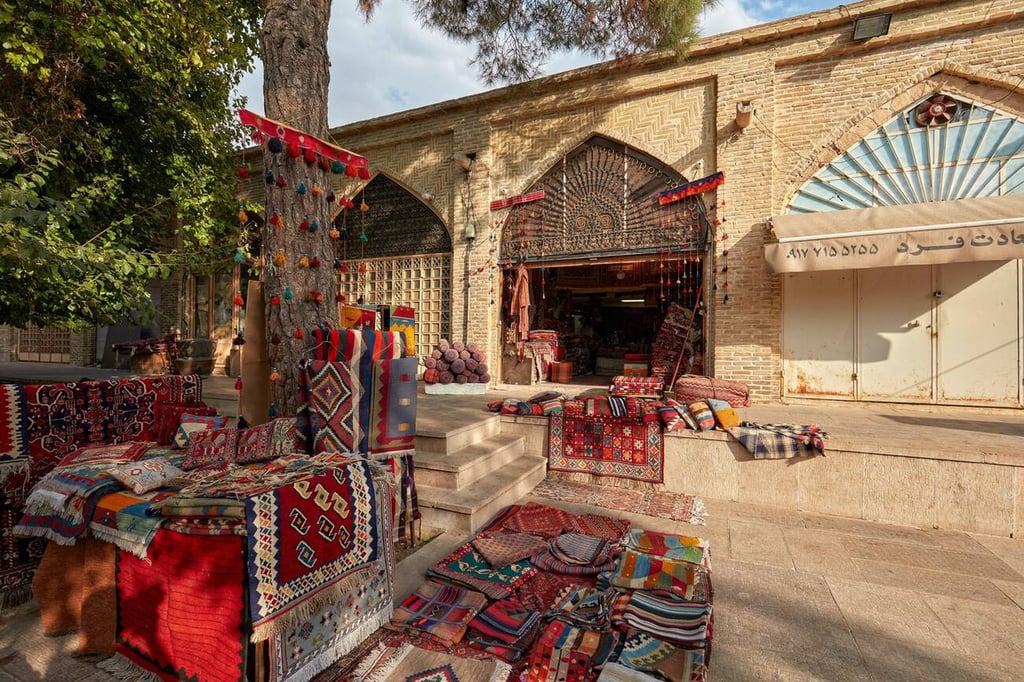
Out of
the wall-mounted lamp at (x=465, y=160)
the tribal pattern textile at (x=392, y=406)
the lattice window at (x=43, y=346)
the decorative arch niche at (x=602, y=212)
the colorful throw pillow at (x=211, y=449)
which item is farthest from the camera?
the lattice window at (x=43, y=346)

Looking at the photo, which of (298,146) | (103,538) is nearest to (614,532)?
(103,538)

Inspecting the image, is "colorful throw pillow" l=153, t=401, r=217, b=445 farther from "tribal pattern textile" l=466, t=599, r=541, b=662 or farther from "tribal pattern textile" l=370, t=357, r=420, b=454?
"tribal pattern textile" l=466, t=599, r=541, b=662

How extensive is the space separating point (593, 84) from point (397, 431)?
24.3 ft

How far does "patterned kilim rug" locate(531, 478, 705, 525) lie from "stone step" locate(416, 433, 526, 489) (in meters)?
0.58

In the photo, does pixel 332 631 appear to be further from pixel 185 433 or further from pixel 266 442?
pixel 185 433

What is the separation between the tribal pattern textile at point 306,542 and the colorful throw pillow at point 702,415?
361 cm

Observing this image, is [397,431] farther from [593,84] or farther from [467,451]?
[593,84]

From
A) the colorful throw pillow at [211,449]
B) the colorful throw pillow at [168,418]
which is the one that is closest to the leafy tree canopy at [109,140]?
the colorful throw pillow at [168,418]

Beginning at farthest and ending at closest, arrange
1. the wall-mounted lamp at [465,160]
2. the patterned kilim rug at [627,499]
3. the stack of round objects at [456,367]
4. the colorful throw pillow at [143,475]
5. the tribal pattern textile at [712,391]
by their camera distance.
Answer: the wall-mounted lamp at [465,160]
the stack of round objects at [456,367]
the tribal pattern textile at [712,391]
the patterned kilim rug at [627,499]
the colorful throw pillow at [143,475]

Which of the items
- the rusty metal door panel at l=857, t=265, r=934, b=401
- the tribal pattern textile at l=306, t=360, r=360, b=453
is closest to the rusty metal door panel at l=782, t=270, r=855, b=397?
the rusty metal door panel at l=857, t=265, r=934, b=401

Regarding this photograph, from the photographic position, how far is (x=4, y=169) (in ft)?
17.9

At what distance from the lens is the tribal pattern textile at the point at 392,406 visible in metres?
3.32

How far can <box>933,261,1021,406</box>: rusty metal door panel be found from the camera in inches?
232

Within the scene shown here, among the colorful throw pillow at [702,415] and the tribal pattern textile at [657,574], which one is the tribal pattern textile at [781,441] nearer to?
the colorful throw pillow at [702,415]
